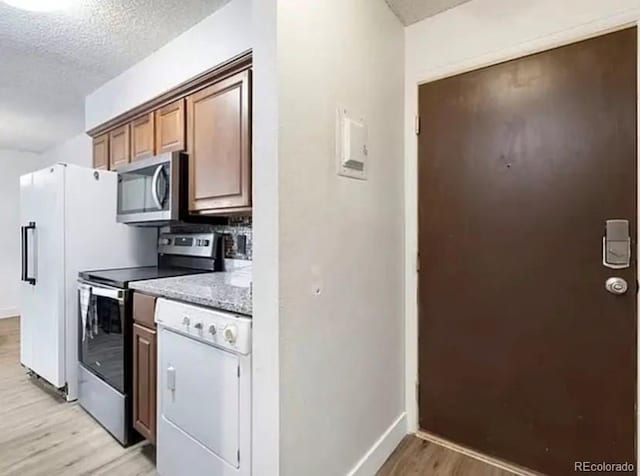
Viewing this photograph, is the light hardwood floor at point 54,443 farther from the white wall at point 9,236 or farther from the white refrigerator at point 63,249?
the white wall at point 9,236

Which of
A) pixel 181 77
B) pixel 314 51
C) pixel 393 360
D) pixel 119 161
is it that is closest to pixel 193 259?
pixel 119 161

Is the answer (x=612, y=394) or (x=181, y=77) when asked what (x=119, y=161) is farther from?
(x=612, y=394)

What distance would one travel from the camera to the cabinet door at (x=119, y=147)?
2828mm

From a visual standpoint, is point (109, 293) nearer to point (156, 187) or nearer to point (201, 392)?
point (156, 187)

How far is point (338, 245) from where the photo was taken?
1.54m

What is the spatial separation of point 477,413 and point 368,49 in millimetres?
1882

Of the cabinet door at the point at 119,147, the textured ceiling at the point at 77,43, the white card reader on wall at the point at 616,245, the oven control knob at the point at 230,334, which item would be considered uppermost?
the textured ceiling at the point at 77,43

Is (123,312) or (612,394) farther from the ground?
(123,312)

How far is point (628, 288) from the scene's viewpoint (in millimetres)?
1516

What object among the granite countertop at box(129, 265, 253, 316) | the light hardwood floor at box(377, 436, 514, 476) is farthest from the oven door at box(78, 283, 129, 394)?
the light hardwood floor at box(377, 436, 514, 476)

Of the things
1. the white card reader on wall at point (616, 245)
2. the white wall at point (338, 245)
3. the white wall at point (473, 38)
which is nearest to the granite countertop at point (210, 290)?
the white wall at point (338, 245)

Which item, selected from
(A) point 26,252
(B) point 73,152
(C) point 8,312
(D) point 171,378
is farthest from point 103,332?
(C) point 8,312

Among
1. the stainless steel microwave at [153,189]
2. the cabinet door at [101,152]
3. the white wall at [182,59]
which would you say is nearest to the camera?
the white wall at [182,59]

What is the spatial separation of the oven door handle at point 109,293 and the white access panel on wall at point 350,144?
141 cm
